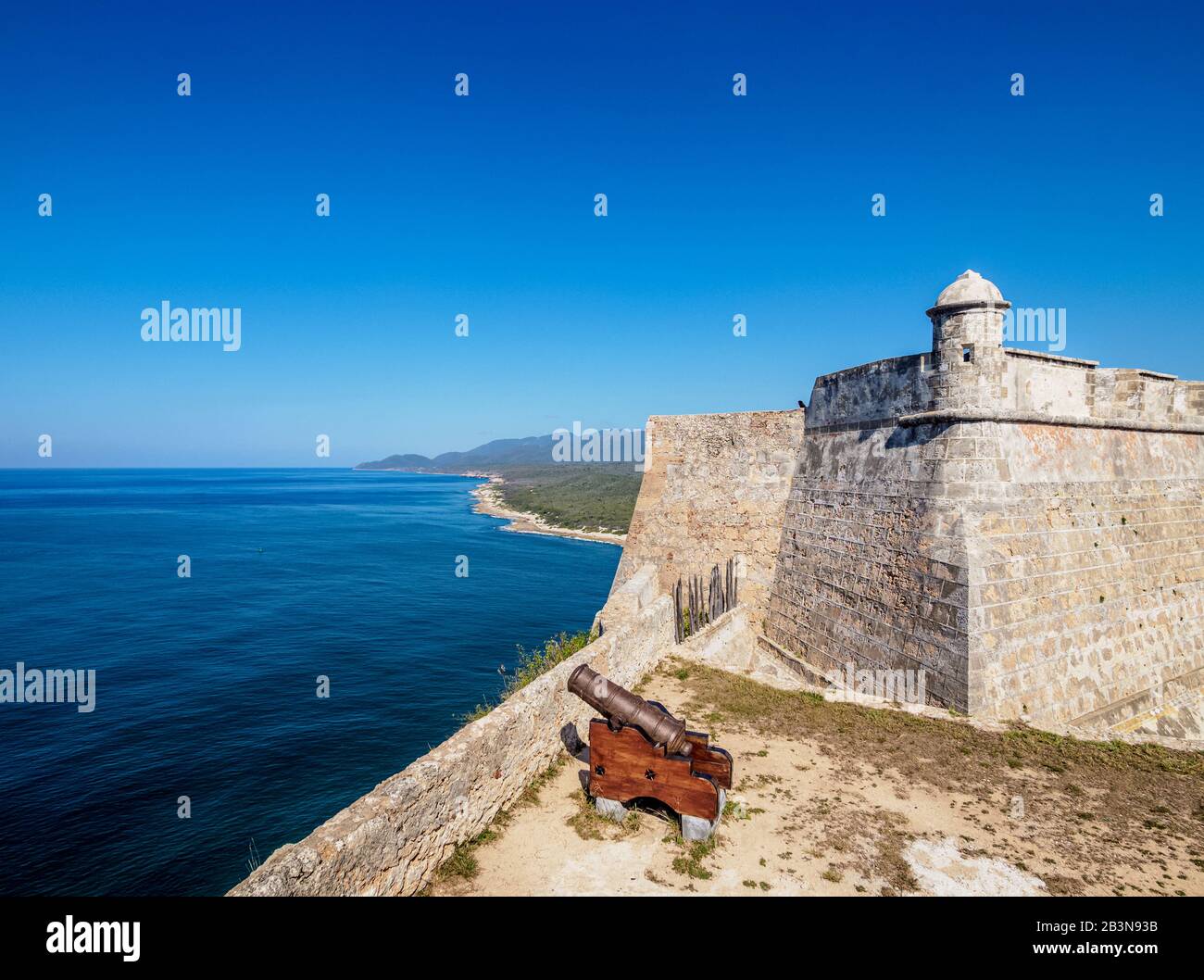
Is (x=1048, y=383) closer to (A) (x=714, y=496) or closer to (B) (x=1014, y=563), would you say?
(B) (x=1014, y=563)

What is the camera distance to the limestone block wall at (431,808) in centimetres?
440

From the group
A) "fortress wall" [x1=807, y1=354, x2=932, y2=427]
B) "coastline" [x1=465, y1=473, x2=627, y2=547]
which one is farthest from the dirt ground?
"coastline" [x1=465, y1=473, x2=627, y2=547]

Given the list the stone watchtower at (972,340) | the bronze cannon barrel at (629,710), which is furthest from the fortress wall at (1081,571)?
the bronze cannon barrel at (629,710)

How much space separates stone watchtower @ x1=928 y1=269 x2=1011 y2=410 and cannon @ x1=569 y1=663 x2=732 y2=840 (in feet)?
23.9

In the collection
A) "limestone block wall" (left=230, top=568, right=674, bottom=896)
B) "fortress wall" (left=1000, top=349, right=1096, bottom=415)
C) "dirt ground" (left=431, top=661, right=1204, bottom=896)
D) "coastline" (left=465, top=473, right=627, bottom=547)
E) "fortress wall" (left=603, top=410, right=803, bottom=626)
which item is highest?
"fortress wall" (left=1000, top=349, right=1096, bottom=415)

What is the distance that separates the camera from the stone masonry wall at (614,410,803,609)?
15.9 meters

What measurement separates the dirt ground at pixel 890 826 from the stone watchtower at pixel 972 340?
16.8 feet

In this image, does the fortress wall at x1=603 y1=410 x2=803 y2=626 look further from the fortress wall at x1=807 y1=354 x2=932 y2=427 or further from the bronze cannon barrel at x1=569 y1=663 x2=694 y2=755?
the bronze cannon barrel at x1=569 y1=663 x2=694 y2=755

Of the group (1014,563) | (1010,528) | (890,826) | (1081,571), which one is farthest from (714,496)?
(890,826)

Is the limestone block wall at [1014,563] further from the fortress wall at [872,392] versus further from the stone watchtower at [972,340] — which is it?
the stone watchtower at [972,340]

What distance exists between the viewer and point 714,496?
687 inches
